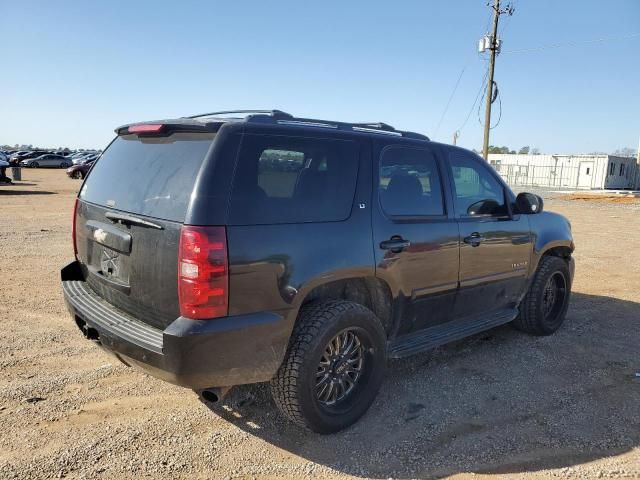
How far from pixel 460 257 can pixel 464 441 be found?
1399 millimetres

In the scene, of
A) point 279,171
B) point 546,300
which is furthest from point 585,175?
point 279,171

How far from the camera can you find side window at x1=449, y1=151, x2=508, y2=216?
13.8ft

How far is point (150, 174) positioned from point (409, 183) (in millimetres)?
1847

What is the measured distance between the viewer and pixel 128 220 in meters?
2.98

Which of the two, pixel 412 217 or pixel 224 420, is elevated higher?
pixel 412 217

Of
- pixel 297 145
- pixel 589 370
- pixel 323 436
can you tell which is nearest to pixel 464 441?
pixel 323 436

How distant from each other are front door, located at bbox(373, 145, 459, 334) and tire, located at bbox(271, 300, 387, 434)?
0.34m

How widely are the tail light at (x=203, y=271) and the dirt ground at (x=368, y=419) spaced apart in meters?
0.98

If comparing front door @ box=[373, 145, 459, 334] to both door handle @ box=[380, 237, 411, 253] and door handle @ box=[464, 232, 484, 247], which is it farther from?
door handle @ box=[464, 232, 484, 247]

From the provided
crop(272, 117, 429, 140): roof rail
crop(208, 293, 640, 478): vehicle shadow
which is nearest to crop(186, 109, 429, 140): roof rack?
crop(272, 117, 429, 140): roof rail

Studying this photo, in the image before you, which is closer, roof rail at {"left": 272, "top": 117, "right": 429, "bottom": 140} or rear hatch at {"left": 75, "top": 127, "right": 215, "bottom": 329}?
rear hatch at {"left": 75, "top": 127, "right": 215, "bottom": 329}

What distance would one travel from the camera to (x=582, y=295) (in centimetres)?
690

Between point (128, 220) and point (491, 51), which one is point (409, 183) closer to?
point (128, 220)

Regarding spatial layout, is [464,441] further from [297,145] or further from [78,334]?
[78,334]
